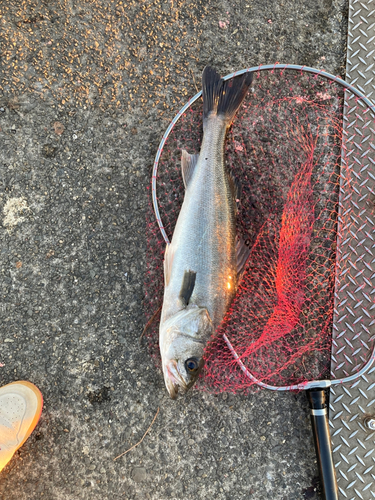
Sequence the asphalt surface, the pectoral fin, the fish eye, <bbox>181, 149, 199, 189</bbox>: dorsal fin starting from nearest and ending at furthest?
the fish eye, the pectoral fin, <bbox>181, 149, 199, 189</bbox>: dorsal fin, the asphalt surface

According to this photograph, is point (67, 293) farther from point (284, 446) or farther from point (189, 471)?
point (284, 446)

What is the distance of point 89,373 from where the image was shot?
2.76 metres

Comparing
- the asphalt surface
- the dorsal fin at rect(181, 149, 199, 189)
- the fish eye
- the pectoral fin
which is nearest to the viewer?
the fish eye

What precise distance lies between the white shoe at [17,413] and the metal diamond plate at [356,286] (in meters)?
2.55

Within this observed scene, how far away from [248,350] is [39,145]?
2546 mm

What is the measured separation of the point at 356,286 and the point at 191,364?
170 centimetres

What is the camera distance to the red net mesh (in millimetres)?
2771

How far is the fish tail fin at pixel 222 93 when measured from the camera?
266 centimetres

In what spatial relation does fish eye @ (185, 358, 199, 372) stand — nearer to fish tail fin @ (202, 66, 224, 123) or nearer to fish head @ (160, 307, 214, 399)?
fish head @ (160, 307, 214, 399)

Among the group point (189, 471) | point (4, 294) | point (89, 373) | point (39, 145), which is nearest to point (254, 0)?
point (39, 145)

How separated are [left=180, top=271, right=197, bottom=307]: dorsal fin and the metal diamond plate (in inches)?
56.9

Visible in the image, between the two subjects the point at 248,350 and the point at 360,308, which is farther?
the point at 360,308

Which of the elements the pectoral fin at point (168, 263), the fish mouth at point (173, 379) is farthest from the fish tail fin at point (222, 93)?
the fish mouth at point (173, 379)

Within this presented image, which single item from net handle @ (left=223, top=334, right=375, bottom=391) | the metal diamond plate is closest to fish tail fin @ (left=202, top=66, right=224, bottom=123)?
the metal diamond plate
